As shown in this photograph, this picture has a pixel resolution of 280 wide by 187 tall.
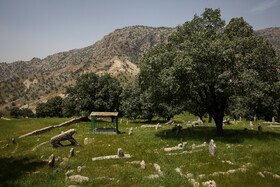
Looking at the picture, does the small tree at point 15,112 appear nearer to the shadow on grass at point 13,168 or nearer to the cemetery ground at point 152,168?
the cemetery ground at point 152,168

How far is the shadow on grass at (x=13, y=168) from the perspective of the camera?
10.1 meters

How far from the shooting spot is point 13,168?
39.2 feet

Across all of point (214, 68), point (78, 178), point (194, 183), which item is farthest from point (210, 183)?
point (214, 68)

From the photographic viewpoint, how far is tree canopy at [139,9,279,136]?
63.9 ft

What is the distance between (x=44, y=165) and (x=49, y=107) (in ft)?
366

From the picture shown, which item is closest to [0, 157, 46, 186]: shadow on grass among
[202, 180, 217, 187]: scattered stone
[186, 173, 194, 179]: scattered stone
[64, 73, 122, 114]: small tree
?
[186, 173, 194, 179]: scattered stone

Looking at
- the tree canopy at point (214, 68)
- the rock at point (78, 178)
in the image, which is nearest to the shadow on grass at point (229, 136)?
the tree canopy at point (214, 68)

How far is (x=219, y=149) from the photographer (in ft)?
52.7

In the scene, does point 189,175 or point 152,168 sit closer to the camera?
point 189,175

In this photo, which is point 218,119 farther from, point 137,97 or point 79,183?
point 137,97

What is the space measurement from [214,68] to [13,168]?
2125cm

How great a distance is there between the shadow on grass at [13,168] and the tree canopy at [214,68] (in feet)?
49.8

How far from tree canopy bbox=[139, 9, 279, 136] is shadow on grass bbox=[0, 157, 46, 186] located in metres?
15.2

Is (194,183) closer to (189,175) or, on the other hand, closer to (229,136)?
(189,175)
